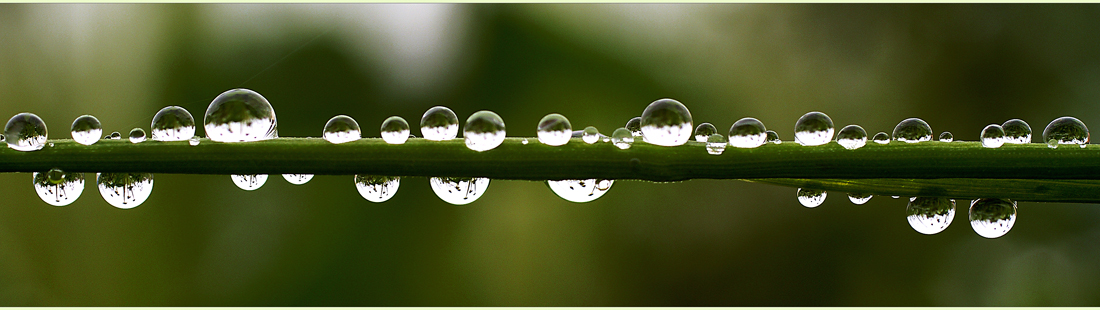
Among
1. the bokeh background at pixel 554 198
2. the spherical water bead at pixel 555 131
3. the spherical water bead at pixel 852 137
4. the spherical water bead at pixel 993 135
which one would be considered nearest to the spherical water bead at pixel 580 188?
the spherical water bead at pixel 555 131

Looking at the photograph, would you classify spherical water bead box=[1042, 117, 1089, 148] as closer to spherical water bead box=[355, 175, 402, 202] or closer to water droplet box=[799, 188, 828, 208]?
water droplet box=[799, 188, 828, 208]

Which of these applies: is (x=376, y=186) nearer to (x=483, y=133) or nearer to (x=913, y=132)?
(x=483, y=133)

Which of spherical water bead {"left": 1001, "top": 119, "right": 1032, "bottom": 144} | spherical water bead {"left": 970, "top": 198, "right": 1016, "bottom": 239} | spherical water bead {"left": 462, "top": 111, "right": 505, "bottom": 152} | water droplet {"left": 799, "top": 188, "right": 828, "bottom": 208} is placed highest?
spherical water bead {"left": 1001, "top": 119, "right": 1032, "bottom": 144}

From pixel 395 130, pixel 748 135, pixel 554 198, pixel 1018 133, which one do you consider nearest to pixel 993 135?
pixel 1018 133

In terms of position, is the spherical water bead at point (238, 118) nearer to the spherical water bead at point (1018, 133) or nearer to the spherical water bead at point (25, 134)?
the spherical water bead at point (25, 134)

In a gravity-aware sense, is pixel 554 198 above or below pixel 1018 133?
above

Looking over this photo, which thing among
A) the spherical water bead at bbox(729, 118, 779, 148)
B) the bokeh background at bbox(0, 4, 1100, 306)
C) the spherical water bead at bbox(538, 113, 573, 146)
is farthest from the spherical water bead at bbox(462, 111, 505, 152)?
the bokeh background at bbox(0, 4, 1100, 306)
